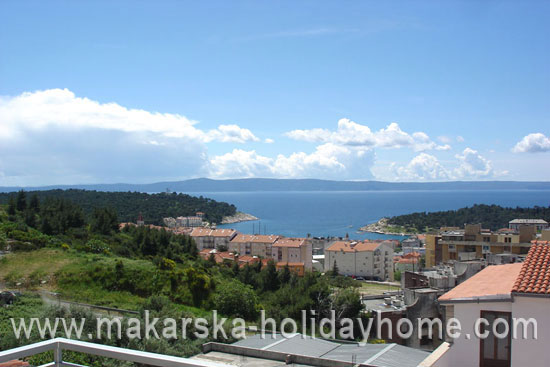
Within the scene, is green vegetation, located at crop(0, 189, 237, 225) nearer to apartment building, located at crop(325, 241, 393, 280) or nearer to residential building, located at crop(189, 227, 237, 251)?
residential building, located at crop(189, 227, 237, 251)

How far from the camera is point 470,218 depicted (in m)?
87.3

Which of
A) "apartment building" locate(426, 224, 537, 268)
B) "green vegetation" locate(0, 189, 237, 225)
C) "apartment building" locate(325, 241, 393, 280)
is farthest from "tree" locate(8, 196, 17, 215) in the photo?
"green vegetation" locate(0, 189, 237, 225)

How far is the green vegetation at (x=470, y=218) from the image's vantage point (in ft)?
263

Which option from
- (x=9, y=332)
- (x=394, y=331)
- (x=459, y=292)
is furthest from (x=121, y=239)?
(x=459, y=292)

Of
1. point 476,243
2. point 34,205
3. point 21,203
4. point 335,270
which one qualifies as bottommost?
point 335,270

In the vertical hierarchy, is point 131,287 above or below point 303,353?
below

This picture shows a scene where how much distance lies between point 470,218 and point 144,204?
6342cm

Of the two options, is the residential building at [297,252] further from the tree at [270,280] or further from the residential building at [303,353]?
the residential building at [303,353]

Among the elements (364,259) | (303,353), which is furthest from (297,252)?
(303,353)

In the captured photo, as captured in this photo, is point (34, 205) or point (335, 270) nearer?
point (34, 205)

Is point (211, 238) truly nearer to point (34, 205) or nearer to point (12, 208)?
point (34, 205)

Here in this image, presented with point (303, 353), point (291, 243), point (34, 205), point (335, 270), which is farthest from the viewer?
point (291, 243)

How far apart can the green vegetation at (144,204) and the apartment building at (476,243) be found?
50929 millimetres

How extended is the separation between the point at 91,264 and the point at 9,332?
824 centimetres
